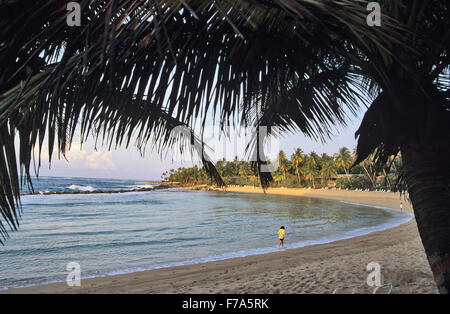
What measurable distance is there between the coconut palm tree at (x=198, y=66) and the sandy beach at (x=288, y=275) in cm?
588

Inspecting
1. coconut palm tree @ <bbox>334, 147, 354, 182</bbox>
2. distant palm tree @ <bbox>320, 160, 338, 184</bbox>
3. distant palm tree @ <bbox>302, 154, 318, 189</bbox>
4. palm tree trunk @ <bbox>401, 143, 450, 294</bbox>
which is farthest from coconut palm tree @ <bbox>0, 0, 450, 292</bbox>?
distant palm tree @ <bbox>302, 154, 318, 189</bbox>

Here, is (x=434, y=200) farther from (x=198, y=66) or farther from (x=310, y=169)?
(x=310, y=169)

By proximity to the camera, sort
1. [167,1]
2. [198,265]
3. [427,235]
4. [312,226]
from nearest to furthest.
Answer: [167,1]
[427,235]
[198,265]
[312,226]

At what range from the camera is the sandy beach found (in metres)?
8.24

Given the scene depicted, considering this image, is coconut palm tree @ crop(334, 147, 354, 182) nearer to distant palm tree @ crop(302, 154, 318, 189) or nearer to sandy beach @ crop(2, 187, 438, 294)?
distant palm tree @ crop(302, 154, 318, 189)

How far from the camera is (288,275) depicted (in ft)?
31.3

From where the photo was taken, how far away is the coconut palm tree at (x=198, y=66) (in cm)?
92

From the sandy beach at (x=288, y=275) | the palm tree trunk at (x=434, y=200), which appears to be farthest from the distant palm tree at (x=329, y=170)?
the palm tree trunk at (x=434, y=200)
